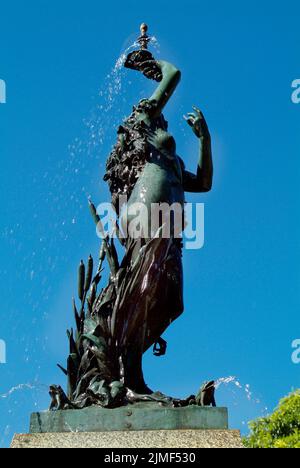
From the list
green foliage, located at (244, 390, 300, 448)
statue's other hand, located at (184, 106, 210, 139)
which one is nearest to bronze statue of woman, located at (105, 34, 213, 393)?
statue's other hand, located at (184, 106, 210, 139)

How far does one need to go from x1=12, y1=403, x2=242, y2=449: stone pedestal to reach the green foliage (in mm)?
17373

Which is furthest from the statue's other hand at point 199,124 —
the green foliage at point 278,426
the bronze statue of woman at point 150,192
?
the green foliage at point 278,426

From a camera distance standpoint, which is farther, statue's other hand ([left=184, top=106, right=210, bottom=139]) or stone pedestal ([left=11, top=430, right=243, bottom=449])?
statue's other hand ([left=184, top=106, right=210, bottom=139])

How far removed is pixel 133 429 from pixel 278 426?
18.4 metres

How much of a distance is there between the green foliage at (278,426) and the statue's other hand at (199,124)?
16208 millimetres

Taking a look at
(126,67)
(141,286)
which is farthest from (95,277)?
(126,67)

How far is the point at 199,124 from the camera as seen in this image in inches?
343

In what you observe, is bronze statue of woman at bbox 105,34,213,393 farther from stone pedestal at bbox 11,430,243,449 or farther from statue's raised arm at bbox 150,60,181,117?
stone pedestal at bbox 11,430,243,449

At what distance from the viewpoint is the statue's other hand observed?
28.6 feet

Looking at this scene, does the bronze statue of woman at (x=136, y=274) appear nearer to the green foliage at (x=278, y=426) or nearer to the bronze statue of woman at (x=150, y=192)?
the bronze statue of woman at (x=150, y=192)

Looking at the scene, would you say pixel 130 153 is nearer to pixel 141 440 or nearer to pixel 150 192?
pixel 150 192

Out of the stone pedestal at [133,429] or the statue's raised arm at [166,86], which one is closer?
the stone pedestal at [133,429]

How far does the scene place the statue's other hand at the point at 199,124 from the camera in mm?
8711
